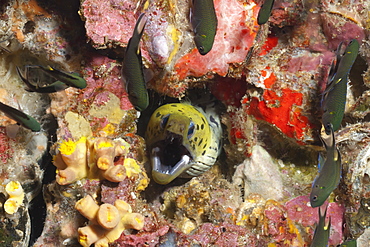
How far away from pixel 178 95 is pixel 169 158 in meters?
0.69

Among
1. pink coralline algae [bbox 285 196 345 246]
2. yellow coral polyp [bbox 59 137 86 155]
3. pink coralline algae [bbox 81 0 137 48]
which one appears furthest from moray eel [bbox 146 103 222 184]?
pink coralline algae [bbox 285 196 345 246]

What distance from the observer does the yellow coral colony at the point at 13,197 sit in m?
2.89

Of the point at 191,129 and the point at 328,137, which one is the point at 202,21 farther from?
the point at 328,137

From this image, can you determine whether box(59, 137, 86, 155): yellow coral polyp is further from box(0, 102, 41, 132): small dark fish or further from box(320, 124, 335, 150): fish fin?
box(320, 124, 335, 150): fish fin

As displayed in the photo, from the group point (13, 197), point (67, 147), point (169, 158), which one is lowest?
point (13, 197)

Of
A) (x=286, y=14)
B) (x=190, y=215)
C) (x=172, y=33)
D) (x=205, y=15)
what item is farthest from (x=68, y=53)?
(x=286, y=14)

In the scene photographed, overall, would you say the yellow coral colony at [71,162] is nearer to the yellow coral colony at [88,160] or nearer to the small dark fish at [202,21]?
the yellow coral colony at [88,160]

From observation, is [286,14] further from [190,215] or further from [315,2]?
[190,215]

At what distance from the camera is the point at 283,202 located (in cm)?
340

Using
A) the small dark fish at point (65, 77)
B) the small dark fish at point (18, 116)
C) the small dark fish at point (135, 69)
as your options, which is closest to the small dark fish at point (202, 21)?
the small dark fish at point (135, 69)

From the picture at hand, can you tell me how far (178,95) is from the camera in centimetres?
331

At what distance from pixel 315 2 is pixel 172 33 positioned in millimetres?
1689

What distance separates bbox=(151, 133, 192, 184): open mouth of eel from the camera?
3.02 m

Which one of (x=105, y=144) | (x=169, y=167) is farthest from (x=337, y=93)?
(x=105, y=144)
